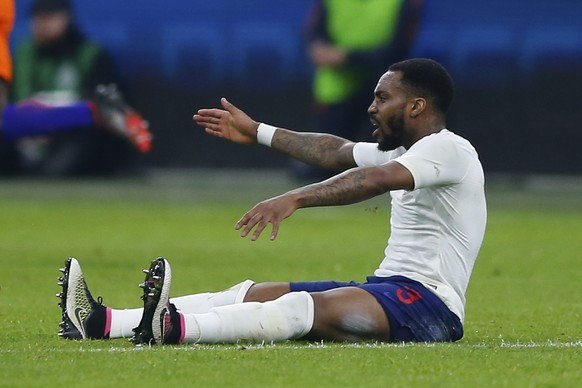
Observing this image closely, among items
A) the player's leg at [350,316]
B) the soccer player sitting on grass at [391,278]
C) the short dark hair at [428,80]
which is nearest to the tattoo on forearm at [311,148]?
the soccer player sitting on grass at [391,278]

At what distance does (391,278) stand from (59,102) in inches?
544

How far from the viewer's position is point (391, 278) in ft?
23.3

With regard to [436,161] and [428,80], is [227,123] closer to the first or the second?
[428,80]

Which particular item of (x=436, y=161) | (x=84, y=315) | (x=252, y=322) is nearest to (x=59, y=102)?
(x=84, y=315)

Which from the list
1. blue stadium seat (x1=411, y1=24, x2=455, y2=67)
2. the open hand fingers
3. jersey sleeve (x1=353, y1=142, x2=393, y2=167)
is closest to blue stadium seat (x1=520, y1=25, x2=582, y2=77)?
blue stadium seat (x1=411, y1=24, x2=455, y2=67)

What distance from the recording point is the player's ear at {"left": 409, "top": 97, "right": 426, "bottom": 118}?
7113 millimetres

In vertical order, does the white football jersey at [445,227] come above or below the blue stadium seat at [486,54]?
below

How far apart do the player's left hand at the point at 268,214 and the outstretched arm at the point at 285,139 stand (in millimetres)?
1333

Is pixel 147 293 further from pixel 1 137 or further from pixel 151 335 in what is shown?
pixel 1 137

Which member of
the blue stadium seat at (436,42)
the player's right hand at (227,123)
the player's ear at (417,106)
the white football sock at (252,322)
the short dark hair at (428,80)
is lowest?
the white football sock at (252,322)

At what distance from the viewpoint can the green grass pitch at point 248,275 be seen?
6.00m

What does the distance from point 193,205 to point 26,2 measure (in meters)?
3.93

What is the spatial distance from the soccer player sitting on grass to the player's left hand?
0.13 meters

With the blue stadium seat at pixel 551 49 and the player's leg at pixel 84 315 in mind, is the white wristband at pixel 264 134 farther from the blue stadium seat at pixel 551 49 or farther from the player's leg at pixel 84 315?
the blue stadium seat at pixel 551 49
